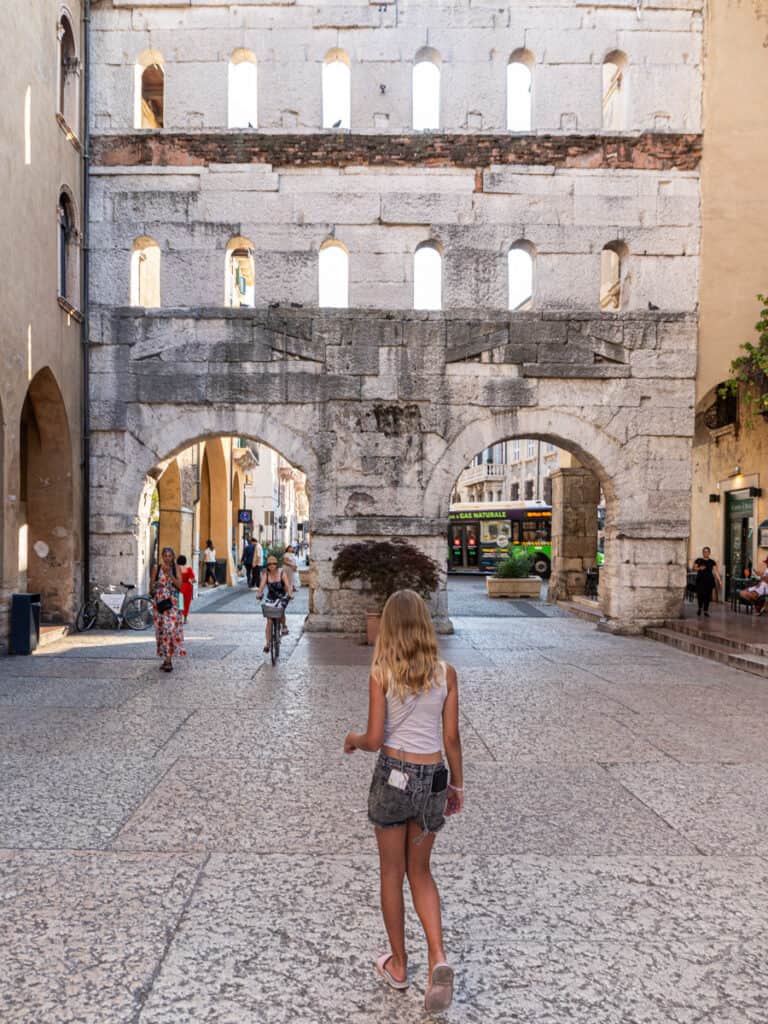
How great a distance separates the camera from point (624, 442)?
567 inches

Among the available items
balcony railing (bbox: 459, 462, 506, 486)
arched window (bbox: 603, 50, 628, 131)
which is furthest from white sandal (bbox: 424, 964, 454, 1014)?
balcony railing (bbox: 459, 462, 506, 486)

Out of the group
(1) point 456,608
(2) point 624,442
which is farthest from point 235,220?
(1) point 456,608

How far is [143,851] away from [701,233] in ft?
45.1

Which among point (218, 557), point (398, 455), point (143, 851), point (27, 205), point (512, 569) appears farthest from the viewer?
point (218, 557)

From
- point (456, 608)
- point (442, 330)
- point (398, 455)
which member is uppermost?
point (442, 330)

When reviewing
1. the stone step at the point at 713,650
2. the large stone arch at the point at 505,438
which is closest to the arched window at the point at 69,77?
the large stone arch at the point at 505,438

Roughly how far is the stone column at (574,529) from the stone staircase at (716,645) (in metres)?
6.15

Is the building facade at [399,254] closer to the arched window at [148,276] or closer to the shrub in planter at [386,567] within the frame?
the shrub in planter at [386,567]

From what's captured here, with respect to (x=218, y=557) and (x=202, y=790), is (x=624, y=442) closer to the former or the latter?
(x=202, y=790)

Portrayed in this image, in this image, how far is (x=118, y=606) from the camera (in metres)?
14.2

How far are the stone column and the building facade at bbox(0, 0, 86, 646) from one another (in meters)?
11.5

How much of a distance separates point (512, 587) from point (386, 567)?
A: 10393 mm

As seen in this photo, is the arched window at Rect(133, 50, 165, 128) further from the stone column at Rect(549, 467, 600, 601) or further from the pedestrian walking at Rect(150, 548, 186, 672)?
the stone column at Rect(549, 467, 600, 601)

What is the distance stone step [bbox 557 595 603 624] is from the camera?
16828 millimetres
